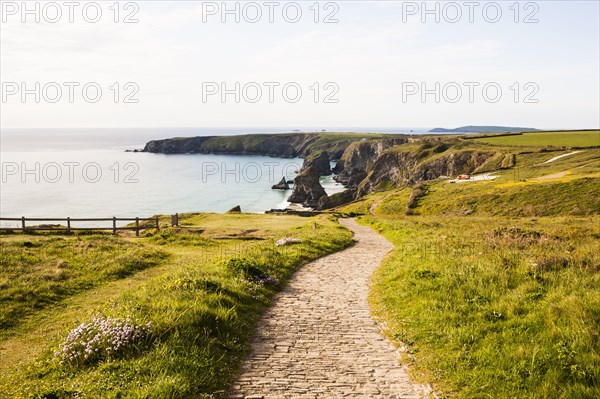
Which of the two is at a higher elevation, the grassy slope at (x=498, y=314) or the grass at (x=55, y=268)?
the grassy slope at (x=498, y=314)

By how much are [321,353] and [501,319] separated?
451cm

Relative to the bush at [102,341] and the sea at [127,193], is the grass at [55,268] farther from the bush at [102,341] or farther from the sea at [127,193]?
the sea at [127,193]

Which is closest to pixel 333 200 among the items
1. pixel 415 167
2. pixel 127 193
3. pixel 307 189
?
pixel 307 189

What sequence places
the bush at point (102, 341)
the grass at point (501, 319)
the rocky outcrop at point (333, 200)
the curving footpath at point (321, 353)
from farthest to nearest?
the rocky outcrop at point (333, 200)
the bush at point (102, 341)
the curving footpath at point (321, 353)
the grass at point (501, 319)

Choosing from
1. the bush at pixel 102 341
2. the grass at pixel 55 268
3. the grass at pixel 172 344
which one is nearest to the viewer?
the grass at pixel 172 344

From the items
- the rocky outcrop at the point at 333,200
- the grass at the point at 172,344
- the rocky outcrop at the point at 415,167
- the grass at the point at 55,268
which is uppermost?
the rocky outcrop at the point at 415,167

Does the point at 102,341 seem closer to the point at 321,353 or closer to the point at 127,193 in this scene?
the point at 321,353

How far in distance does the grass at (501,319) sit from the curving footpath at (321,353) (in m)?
0.71

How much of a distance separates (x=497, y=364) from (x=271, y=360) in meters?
4.68

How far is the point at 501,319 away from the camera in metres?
9.95

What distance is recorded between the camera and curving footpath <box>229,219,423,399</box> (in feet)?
25.5

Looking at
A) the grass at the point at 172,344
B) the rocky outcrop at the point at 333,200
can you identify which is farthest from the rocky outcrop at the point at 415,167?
the grass at the point at 172,344

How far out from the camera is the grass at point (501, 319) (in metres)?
7.51

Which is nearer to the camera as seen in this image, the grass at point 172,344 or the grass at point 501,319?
the grass at point 172,344
